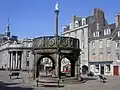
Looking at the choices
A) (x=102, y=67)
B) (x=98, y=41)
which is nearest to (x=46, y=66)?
(x=98, y=41)

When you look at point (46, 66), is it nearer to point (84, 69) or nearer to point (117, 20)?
point (84, 69)

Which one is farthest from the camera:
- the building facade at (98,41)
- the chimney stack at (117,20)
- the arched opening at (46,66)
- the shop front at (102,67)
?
the chimney stack at (117,20)

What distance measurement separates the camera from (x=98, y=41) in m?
63.5

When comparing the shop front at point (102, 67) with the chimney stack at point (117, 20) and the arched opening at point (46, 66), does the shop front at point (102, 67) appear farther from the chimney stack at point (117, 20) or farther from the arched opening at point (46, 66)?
the arched opening at point (46, 66)

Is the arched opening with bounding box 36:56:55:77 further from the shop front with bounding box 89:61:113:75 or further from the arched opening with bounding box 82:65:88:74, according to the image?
the shop front with bounding box 89:61:113:75

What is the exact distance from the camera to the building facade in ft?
192

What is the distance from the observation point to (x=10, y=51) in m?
104

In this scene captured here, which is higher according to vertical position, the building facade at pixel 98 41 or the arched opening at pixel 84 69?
the building facade at pixel 98 41

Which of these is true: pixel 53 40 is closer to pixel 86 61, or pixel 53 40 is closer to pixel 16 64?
pixel 86 61

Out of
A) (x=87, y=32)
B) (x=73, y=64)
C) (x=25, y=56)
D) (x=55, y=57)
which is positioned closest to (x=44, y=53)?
(x=55, y=57)

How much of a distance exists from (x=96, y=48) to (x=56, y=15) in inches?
1311

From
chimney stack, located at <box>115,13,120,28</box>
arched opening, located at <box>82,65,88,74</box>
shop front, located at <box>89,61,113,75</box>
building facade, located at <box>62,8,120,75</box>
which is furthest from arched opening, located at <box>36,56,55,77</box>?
chimney stack, located at <box>115,13,120,28</box>

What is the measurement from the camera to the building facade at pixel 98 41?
2307 inches

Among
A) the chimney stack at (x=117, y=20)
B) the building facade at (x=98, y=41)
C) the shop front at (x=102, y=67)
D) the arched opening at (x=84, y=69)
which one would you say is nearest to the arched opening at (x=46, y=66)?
the arched opening at (x=84, y=69)
